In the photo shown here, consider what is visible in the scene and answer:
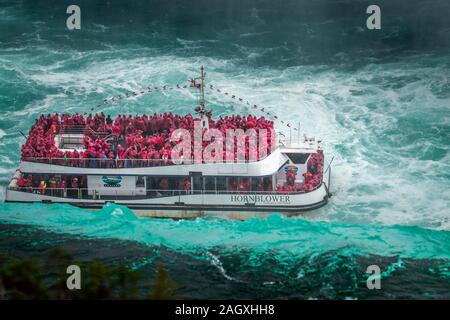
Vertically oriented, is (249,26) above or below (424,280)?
above

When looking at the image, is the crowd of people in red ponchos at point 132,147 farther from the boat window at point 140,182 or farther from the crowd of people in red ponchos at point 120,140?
the boat window at point 140,182

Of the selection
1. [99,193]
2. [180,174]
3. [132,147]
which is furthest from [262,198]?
[99,193]

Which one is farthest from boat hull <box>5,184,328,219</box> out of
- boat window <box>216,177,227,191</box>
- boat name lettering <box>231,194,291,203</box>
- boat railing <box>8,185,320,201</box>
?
boat window <box>216,177,227,191</box>

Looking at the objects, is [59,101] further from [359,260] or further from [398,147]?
[359,260]

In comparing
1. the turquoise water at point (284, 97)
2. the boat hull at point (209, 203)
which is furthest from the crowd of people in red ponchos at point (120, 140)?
the turquoise water at point (284, 97)

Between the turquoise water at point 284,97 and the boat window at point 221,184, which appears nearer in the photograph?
the turquoise water at point 284,97

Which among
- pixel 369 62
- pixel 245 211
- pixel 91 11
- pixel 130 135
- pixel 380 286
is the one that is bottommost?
pixel 380 286

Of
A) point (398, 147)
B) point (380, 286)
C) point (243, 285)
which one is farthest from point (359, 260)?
point (398, 147)

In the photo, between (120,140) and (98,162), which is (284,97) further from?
(98,162)
